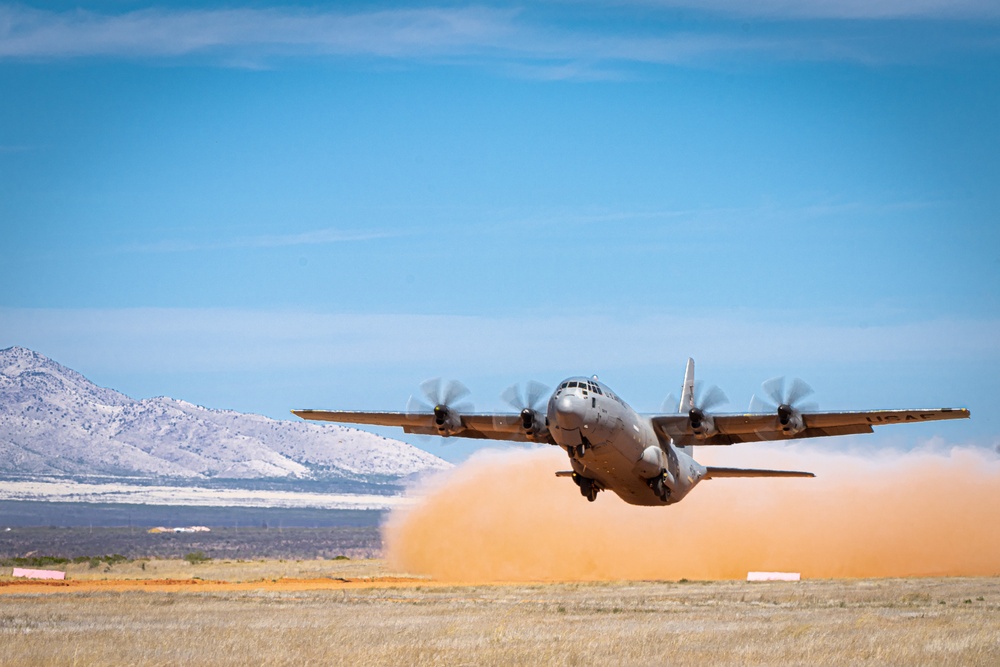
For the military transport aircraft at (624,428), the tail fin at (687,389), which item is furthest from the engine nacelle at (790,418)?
the tail fin at (687,389)

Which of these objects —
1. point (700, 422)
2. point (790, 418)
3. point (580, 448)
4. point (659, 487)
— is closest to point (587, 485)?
point (659, 487)

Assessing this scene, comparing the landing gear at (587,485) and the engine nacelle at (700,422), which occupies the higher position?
the engine nacelle at (700,422)

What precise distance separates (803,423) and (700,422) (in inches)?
142

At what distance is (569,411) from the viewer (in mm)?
35062

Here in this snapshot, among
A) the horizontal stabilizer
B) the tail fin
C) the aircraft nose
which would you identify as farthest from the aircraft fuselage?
the tail fin

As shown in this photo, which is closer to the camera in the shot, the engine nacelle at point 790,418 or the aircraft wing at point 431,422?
the engine nacelle at point 790,418

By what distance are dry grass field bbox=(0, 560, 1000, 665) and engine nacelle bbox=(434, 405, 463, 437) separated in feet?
20.2

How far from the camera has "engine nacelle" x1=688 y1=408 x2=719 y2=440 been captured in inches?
1635

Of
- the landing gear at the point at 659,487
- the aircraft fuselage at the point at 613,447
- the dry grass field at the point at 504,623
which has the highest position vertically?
the aircraft fuselage at the point at 613,447

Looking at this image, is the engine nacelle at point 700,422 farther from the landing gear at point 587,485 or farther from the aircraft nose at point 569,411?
the aircraft nose at point 569,411

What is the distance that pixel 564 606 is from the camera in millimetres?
39125

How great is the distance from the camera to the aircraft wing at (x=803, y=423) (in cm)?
4206

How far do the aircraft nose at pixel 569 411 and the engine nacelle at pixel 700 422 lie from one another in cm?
722

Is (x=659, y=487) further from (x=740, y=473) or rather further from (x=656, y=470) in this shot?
(x=740, y=473)
